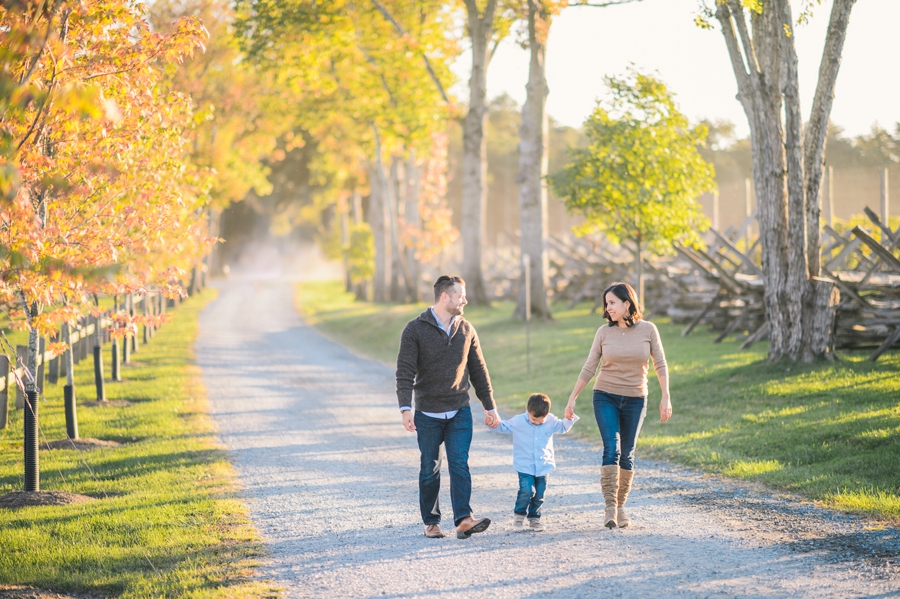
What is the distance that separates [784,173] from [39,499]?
10488 mm

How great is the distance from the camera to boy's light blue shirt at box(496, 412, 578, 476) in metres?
6.27

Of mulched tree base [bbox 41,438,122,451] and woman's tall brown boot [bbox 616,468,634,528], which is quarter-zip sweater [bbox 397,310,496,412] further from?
mulched tree base [bbox 41,438,122,451]

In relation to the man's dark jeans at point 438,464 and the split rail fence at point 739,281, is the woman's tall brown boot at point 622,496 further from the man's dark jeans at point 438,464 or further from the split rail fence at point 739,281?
the split rail fence at point 739,281

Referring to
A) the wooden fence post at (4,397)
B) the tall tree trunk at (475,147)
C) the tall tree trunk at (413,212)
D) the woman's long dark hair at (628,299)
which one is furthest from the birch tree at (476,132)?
the woman's long dark hair at (628,299)

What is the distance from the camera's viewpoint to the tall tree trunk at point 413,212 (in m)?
34.8

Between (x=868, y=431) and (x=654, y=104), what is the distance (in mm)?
7172

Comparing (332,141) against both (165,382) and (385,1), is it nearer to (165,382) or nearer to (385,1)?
(385,1)

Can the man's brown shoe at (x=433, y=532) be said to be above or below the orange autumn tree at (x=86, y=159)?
below

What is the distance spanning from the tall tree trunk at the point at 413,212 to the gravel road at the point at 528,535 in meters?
23.7

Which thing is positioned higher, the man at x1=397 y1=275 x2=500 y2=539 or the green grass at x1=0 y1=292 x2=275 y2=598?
the man at x1=397 y1=275 x2=500 y2=539

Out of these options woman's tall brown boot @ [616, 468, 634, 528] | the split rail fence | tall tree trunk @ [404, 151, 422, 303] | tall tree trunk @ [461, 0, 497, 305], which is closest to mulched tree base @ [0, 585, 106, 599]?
woman's tall brown boot @ [616, 468, 634, 528]

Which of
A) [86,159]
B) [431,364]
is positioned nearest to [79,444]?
[86,159]

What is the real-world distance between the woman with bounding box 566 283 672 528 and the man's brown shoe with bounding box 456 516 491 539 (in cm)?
97

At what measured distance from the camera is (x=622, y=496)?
651cm
